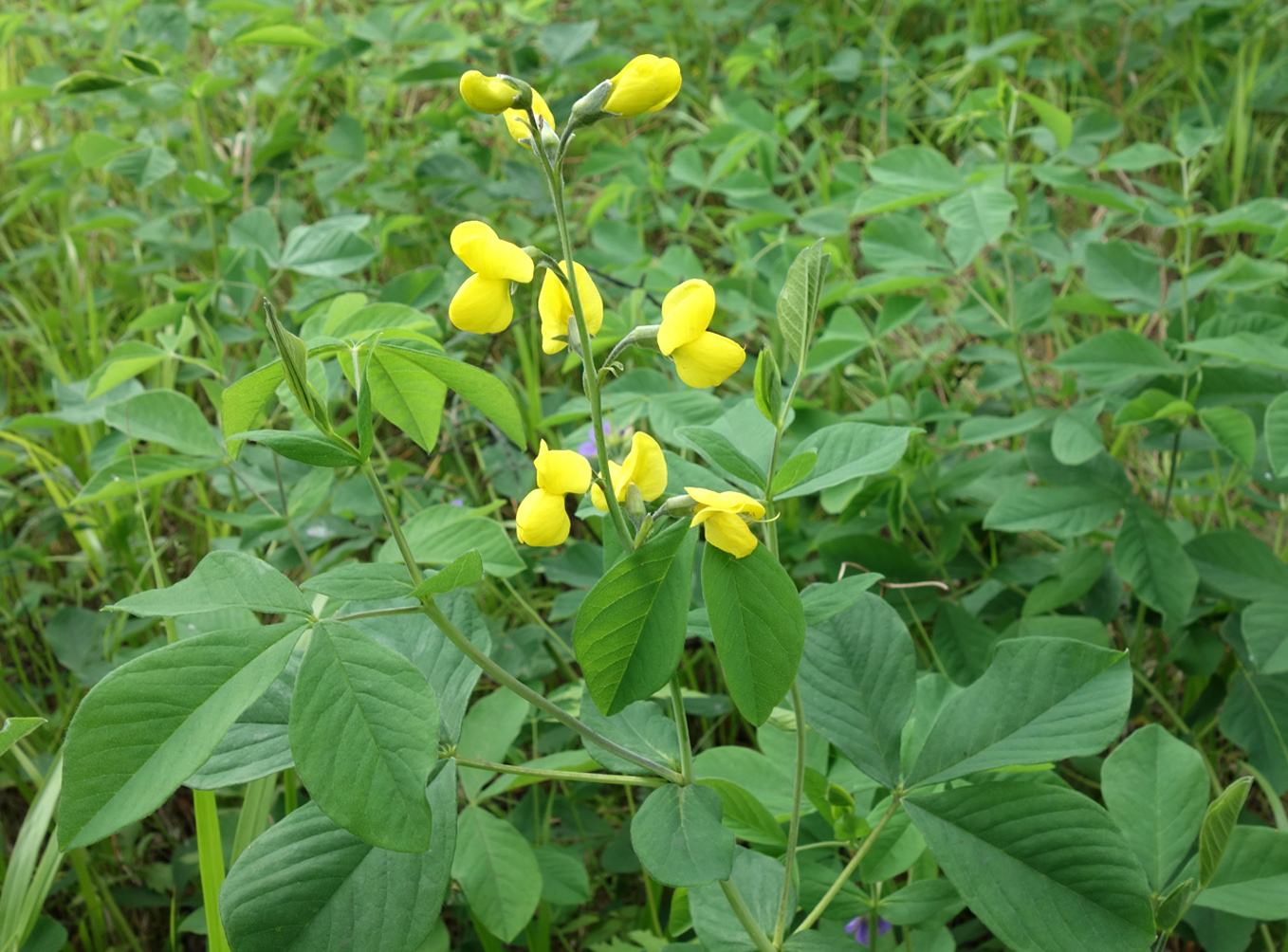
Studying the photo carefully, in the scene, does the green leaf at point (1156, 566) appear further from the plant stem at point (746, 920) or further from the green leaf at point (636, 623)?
the green leaf at point (636, 623)

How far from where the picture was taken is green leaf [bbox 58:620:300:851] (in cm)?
53

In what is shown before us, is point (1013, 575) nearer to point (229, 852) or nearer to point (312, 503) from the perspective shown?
point (312, 503)

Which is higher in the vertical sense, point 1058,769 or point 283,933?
point 283,933

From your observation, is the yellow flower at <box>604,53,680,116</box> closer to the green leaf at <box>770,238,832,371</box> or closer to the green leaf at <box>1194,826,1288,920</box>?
the green leaf at <box>770,238,832,371</box>

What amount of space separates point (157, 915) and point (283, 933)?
97 cm

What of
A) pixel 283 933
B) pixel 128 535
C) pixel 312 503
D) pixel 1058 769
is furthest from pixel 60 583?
pixel 1058 769

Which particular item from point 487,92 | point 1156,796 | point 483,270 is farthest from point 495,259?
point 1156,796

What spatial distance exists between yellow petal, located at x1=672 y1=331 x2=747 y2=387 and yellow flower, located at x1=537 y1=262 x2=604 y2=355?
0.07 metres

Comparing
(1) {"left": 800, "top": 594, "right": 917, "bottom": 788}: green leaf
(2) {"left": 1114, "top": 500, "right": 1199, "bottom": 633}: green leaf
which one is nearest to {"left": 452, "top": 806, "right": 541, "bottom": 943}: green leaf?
(1) {"left": 800, "top": 594, "right": 917, "bottom": 788}: green leaf

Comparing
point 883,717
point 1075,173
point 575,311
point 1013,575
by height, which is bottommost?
point 1013,575

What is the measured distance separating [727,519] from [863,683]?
0.34m

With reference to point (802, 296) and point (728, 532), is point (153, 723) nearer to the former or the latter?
point (728, 532)

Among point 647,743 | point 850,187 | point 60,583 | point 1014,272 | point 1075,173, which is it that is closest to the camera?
point 647,743

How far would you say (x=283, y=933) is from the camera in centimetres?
66
